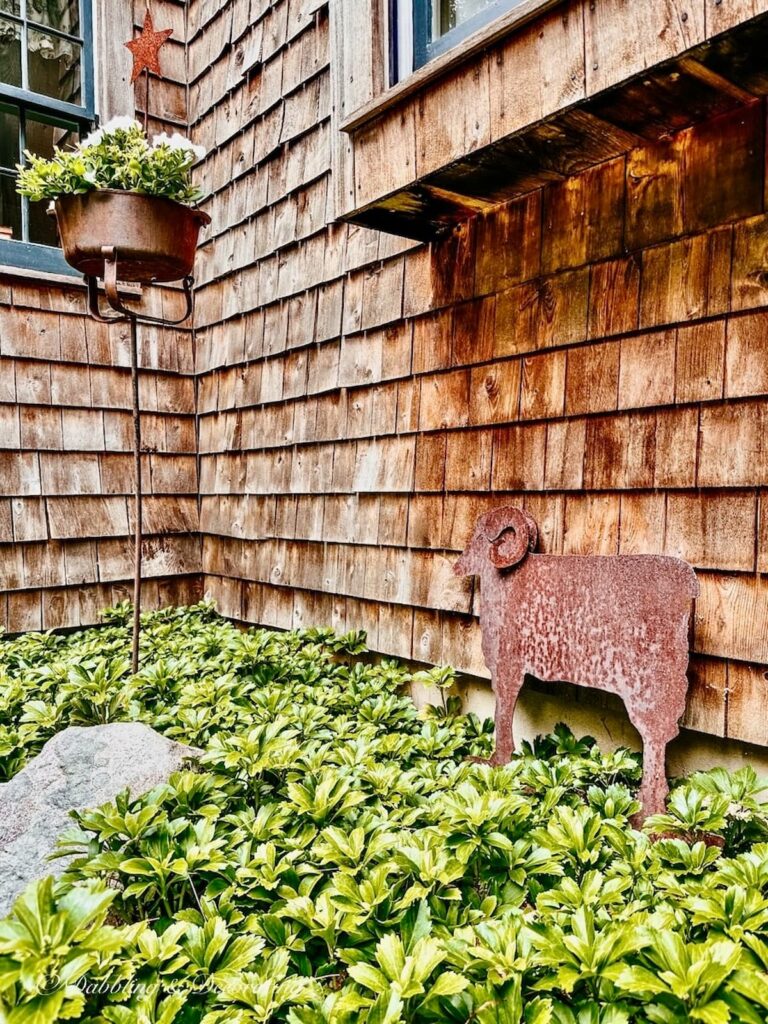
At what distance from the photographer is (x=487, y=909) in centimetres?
122

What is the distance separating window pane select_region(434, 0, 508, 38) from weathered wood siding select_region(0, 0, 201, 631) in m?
2.01

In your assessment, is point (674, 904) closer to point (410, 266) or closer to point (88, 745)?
point (88, 745)

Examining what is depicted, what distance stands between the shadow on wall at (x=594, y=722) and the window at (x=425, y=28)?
1.85 meters

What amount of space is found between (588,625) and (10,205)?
4079 millimetres

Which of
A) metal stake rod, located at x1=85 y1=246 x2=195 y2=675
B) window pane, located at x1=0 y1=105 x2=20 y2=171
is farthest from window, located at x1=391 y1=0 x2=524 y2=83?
window pane, located at x1=0 y1=105 x2=20 y2=171

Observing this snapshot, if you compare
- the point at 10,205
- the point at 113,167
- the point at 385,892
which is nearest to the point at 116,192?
the point at 113,167

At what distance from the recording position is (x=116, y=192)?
2.33 m

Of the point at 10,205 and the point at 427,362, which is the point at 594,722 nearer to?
the point at 427,362

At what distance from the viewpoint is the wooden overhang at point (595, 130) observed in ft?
4.82

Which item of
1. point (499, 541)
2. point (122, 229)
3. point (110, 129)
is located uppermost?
point (110, 129)

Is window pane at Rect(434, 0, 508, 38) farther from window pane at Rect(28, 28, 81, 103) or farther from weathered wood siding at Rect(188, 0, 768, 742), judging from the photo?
window pane at Rect(28, 28, 81, 103)

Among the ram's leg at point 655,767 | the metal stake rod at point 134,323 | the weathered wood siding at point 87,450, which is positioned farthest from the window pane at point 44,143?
the ram's leg at point 655,767

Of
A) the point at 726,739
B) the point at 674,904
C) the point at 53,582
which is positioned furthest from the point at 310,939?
the point at 53,582

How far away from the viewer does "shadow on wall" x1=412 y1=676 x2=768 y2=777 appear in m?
1.77
